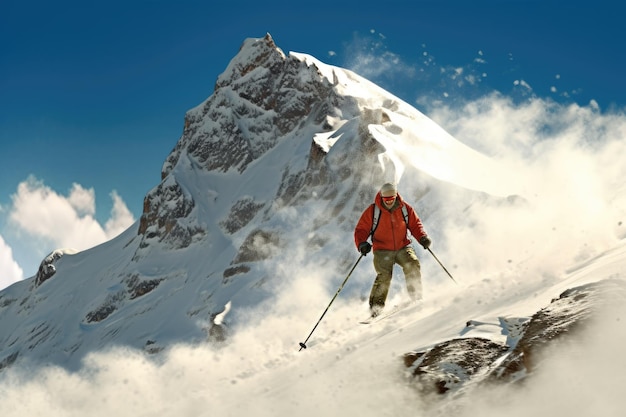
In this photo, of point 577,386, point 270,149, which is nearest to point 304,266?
point 270,149

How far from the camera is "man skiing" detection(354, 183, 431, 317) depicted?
1304 centimetres

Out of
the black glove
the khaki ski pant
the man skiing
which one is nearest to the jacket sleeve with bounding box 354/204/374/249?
the man skiing

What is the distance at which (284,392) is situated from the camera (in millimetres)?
10898

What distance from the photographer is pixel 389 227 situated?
13.3 metres

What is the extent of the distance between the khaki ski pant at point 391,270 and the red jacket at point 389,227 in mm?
138

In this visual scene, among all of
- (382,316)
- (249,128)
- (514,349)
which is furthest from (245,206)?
(514,349)

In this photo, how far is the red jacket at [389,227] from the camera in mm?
13102

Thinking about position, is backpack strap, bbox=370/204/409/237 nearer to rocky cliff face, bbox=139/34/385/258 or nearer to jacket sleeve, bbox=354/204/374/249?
jacket sleeve, bbox=354/204/374/249

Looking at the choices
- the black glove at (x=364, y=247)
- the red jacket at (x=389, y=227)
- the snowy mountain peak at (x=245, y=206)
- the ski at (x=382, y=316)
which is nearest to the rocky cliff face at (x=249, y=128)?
the snowy mountain peak at (x=245, y=206)

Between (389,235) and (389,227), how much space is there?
0.18m

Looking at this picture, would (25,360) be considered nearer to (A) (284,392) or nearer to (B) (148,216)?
(B) (148,216)

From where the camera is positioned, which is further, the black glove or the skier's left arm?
the skier's left arm

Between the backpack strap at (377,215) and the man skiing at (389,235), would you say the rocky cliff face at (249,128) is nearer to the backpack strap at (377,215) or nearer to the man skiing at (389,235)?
the man skiing at (389,235)

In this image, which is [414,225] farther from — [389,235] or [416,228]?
[389,235]
